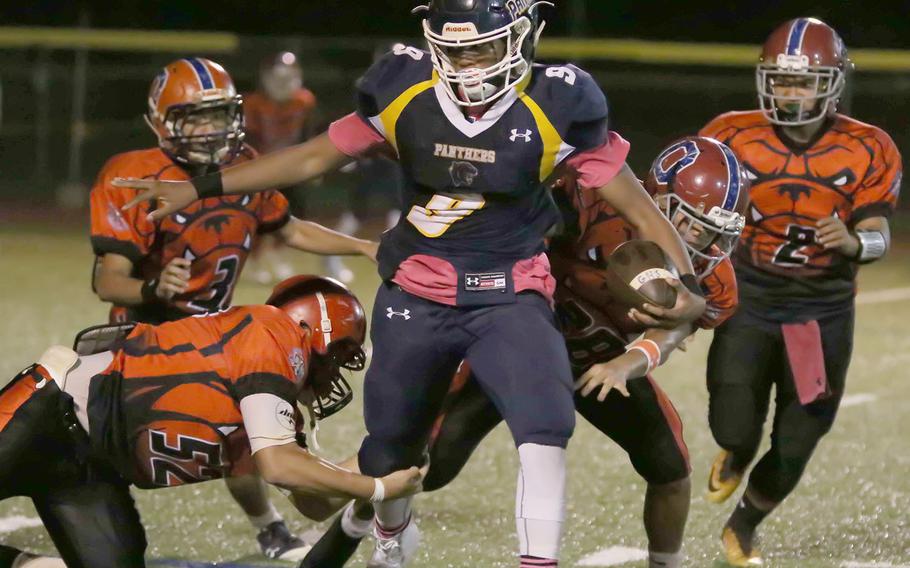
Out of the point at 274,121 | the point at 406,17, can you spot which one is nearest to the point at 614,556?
the point at 274,121

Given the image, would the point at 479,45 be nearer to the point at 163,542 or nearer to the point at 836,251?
the point at 836,251

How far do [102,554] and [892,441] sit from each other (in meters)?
3.66

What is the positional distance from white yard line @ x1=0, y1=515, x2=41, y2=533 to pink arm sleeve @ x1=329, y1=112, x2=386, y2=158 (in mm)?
1894

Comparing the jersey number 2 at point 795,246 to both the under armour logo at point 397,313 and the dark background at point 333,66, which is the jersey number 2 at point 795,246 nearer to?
the under armour logo at point 397,313

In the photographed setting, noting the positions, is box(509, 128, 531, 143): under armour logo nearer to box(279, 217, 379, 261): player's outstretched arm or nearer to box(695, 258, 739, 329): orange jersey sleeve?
box(695, 258, 739, 329): orange jersey sleeve

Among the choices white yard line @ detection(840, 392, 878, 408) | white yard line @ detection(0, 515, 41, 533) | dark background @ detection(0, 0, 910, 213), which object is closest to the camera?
white yard line @ detection(0, 515, 41, 533)

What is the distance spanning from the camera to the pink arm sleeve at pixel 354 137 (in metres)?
3.92

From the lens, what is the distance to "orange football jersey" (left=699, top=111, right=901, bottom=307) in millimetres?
4973

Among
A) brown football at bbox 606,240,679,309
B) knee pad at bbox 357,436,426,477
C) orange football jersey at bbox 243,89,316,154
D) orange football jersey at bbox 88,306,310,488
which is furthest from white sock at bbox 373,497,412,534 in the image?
orange football jersey at bbox 243,89,316,154

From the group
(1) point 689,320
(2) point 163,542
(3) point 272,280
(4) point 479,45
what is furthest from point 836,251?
(3) point 272,280

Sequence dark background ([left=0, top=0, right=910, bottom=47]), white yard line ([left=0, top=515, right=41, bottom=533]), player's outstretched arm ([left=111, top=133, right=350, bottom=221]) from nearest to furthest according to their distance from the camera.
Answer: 1. player's outstretched arm ([left=111, top=133, right=350, bottom=221])
2. white yard line ([left=0, top=515, right=41, bottom=533])
3. dark background ([left=0, top=0, right=910, bottom=47])

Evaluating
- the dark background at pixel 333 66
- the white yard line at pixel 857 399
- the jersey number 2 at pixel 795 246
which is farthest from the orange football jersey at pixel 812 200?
the dark background at pixel 333 66

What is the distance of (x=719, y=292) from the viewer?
4273 millimetres

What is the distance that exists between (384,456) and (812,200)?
5.96 feet
